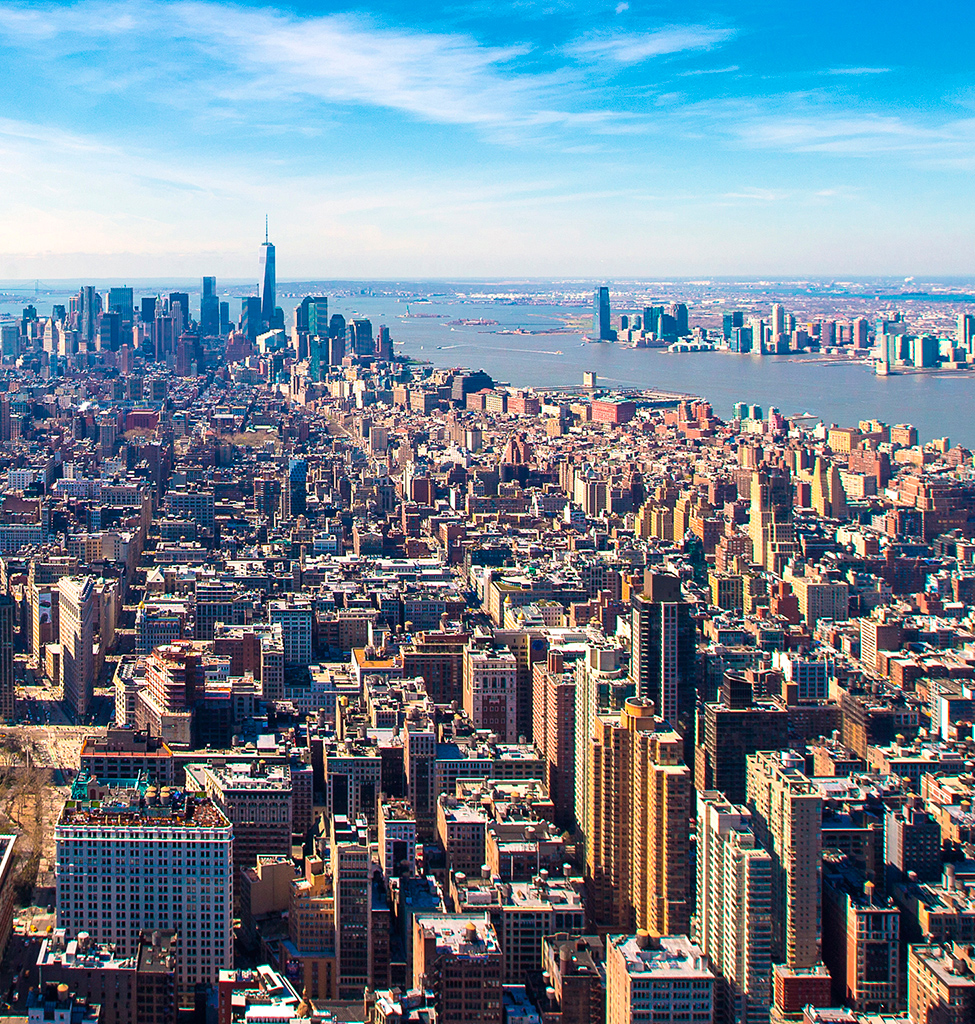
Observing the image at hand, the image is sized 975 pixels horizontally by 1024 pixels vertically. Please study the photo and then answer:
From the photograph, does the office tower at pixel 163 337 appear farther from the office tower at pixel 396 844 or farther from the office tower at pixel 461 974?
the office tower at pixel 461 974

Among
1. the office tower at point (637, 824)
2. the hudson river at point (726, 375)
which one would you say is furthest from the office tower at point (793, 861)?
the hudson river at point (726, 375)

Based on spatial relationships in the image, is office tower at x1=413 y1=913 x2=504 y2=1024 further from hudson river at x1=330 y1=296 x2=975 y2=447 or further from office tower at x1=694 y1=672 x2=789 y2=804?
hudson river at x1=330 y1=296 x2=975 y2=447

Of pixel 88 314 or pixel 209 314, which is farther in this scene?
pixel 209 314

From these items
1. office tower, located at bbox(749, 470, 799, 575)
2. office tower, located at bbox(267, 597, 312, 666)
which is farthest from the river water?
office tower, located at bbox(267, 597, 312, 666)

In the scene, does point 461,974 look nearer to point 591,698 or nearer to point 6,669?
point 591,698

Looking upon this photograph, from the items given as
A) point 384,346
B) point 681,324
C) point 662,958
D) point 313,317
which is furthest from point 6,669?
point 681,324
